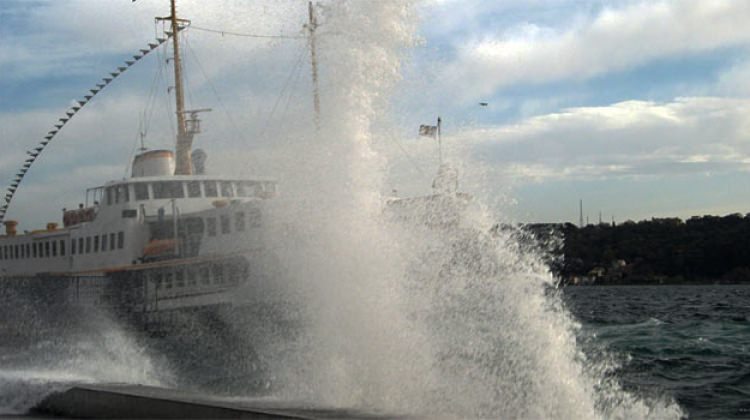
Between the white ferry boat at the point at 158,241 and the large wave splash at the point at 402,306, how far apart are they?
9.68 m

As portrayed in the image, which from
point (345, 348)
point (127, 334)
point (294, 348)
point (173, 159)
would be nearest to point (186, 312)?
point (127, 334)

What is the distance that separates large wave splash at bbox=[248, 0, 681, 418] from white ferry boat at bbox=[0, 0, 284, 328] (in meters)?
9.68

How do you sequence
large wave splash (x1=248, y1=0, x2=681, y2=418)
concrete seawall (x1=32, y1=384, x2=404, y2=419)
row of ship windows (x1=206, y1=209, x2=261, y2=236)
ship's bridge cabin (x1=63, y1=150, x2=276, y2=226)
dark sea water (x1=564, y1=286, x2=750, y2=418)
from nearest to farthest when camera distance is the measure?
concrete seawall (x1=32, y1=384, x2=404, y2=419), large wave splash (x1=248, y1=0, x2=681, y2=418), dark sea water (x1=564, y1=286, x2=750, y2=418), row of ship windows (x1=206, y1=209, x2=261, y2=236), ship's bridge cabin (x1=63, y1=150, x2=276, y2=226)

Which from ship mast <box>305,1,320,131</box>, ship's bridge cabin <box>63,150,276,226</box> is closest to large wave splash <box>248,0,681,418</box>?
ship mast <box>305,1,320,131</box>

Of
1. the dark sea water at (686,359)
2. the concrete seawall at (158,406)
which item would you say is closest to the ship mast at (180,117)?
the dark sea water at (686,359)

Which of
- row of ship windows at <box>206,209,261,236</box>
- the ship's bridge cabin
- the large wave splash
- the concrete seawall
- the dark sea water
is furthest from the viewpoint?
the ship's bridge cabin

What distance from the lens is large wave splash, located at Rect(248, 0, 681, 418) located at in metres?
10.0

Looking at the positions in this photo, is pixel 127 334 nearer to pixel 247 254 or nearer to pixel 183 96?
pixel 247 254

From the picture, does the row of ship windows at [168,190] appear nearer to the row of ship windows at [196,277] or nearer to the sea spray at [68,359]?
the row of ship windows at [196,277]

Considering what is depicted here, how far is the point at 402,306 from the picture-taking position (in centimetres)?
1091

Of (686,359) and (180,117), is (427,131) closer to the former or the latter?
(686,359)

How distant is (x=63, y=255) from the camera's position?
112 ft

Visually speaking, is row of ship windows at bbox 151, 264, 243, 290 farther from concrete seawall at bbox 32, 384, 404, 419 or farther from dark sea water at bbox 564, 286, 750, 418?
concrete seawall at bbox 32, 384, 404, 419

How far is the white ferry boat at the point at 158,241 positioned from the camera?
86.1 ft
